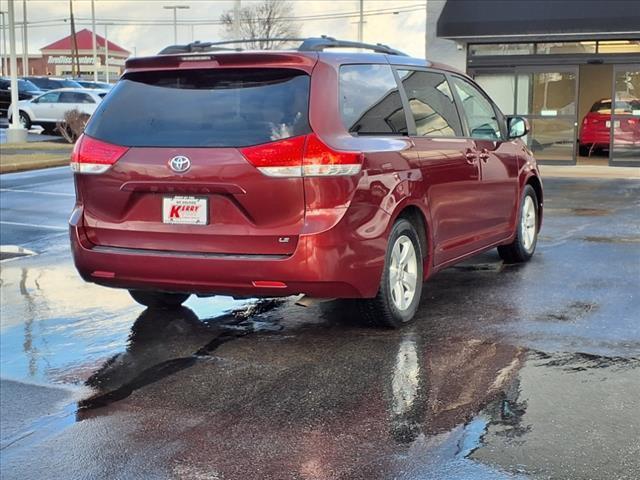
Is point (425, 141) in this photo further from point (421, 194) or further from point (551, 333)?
point (551, 333)

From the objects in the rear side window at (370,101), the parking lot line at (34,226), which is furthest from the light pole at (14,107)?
the rear side window at (370,101)

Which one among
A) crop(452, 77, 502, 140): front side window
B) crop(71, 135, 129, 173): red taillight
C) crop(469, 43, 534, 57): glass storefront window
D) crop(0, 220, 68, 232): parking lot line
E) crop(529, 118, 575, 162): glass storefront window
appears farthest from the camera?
crop(529, 118, 575, 162): glass storefront window

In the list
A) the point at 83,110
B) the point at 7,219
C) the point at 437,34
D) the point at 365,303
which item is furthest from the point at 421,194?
the point at 83,110

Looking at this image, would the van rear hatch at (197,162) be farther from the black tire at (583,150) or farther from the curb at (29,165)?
the black tire at (583,150)

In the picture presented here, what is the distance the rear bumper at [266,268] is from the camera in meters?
5.00

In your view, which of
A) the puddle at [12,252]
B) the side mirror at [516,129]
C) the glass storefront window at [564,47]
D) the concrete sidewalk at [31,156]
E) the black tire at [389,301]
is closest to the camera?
the black tire at [389,301]

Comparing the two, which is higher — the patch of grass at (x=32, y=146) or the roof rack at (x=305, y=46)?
the roof rack at (x=305, y=46)

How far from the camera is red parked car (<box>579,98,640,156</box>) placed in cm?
1953

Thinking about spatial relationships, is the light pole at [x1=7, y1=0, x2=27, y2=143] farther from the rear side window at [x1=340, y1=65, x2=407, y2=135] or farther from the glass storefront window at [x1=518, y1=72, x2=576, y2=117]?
the rear side window at [x1=340, y1=65, x2=407, y2=135]

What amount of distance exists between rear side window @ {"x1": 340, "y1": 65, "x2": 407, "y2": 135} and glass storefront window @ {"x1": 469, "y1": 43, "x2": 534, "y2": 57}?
48.2 feet

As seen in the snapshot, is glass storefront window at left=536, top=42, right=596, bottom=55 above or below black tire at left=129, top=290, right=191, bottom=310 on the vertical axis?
above

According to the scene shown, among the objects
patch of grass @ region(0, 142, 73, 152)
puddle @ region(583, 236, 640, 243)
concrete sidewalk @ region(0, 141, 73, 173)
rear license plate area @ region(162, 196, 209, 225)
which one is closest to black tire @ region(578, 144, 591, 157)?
concrete sidewalk @ region(0, 141, 73, 173)

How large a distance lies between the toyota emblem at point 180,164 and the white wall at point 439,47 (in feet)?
52.8

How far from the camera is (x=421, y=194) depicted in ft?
19.0
